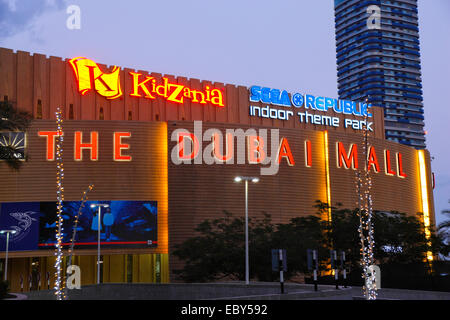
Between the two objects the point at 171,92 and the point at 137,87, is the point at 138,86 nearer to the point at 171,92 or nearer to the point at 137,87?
the point at 137,87

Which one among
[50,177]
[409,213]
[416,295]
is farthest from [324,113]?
[416,295]

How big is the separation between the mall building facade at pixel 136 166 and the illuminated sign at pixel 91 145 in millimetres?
99

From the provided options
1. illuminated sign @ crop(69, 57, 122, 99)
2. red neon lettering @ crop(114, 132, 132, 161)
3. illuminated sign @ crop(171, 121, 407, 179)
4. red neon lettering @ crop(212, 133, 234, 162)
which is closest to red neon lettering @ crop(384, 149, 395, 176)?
illuminated sign @ crop(171, 121, 407, 179)

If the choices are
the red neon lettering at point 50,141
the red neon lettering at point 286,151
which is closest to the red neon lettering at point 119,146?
the red neon lettering at point 50,141

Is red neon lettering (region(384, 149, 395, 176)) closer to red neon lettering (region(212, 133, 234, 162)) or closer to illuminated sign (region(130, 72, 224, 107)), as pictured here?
illuminated sign (region(130, 72, 224, 107))

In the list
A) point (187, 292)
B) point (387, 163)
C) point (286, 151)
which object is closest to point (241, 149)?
point (286, 151)

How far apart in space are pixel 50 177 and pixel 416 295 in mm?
38201

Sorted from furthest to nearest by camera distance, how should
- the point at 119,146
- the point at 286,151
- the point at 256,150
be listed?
the point at 286,151 < the point at 256,150 < the point at 119,146

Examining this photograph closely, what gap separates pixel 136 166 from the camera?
60.8m

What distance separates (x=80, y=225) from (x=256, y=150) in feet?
65.2

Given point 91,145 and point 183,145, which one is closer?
point 91,145

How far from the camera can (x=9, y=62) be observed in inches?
2379

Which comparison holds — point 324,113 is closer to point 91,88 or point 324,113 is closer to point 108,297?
point 91,88

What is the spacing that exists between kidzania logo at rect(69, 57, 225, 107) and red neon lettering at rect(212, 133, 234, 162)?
23.2ft
